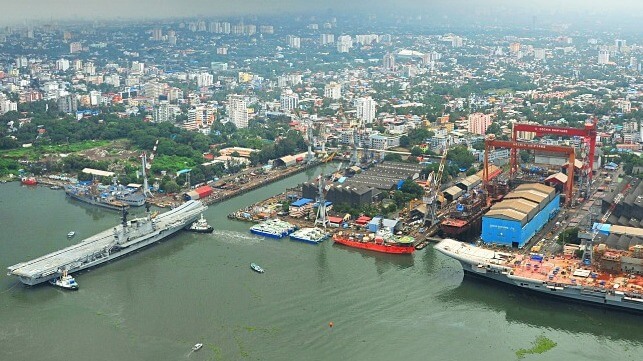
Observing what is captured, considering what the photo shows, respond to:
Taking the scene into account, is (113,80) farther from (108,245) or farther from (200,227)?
(108,245)

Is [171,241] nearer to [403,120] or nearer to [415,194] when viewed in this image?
[415,194]

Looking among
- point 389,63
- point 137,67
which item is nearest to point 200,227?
point 137,67

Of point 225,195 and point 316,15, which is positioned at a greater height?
point 316,15

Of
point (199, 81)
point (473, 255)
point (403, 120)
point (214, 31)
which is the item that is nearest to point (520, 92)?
point (403, 120)

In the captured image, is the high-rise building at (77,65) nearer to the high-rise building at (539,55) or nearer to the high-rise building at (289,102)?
the high-rise building at (289,102)

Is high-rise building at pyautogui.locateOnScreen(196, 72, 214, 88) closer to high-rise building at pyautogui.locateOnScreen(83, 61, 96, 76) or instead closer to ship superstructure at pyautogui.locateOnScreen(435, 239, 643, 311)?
high-rise building at pyautogui.locateOnScreen(83, 61, 96, 76)

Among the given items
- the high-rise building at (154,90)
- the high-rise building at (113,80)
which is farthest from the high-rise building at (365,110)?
the high-rise building at (113,80)
